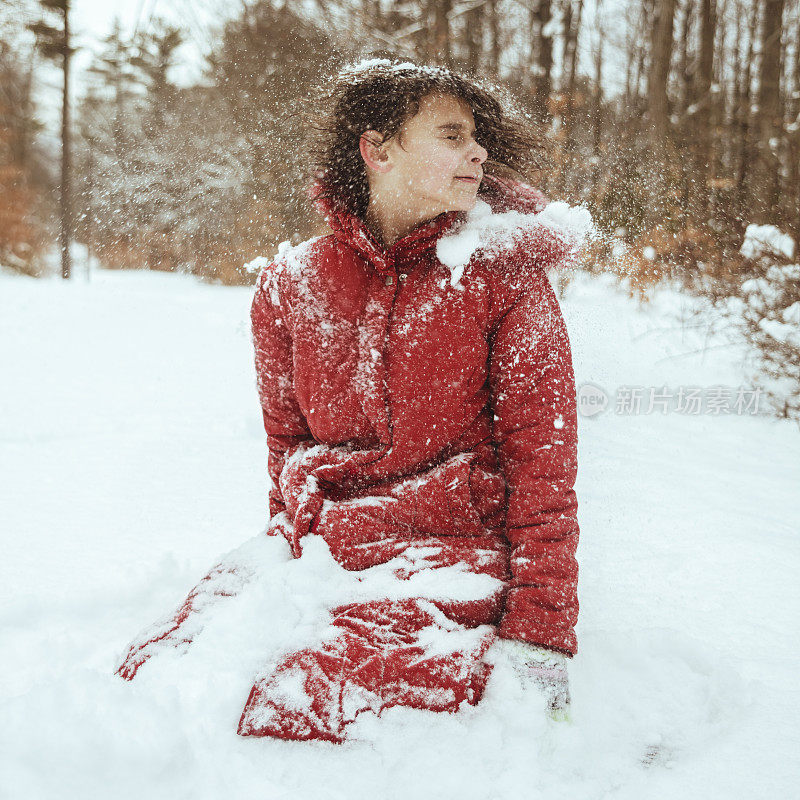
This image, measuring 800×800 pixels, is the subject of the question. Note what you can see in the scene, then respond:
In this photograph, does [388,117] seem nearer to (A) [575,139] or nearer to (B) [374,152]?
(B) [374,152]

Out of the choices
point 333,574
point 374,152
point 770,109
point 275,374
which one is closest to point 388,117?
point 374,152

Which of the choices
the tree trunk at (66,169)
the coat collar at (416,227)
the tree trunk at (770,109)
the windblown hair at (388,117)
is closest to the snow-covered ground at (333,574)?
the coat collar at (416,227)

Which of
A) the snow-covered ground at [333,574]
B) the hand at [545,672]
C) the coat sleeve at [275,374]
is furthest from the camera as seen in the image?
the coat sleeve at [275,374]

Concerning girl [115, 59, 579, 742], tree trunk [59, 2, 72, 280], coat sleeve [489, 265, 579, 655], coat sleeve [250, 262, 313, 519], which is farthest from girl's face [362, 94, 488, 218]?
tree trunk [59, 2, 72, 280]

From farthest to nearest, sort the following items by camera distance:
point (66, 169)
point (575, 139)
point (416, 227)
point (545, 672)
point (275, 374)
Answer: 1. point (66, 169)
2. point (575, 139)
3. point (275, 374)
4. point (416, 227)
5. point (545, 672)

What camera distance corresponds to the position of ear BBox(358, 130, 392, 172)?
4.88ft

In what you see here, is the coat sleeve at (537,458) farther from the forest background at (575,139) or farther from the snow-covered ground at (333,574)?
the forest background at (575,139)

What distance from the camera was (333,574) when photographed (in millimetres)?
1320

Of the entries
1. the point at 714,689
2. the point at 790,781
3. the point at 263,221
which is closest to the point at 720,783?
the point at 790,781

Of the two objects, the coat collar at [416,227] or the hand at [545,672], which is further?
the coat collar at [416,227]

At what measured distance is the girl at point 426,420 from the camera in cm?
117

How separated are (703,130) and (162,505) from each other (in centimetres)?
814

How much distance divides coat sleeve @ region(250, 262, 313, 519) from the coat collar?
0.21 m

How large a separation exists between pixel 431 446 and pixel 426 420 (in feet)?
0.18
